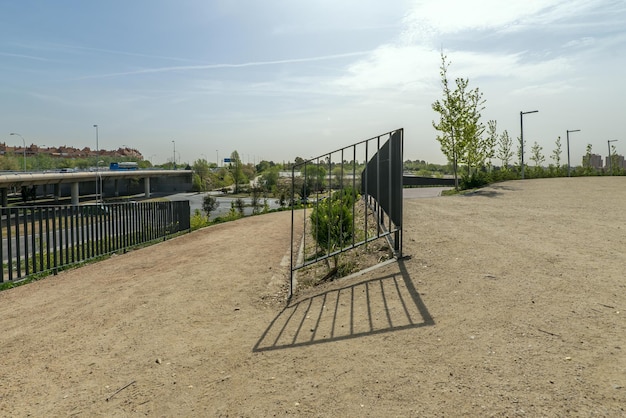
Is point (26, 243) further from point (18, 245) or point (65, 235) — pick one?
point (65, 235)

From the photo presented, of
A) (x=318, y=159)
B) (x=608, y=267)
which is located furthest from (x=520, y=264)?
(x=318, y=159)

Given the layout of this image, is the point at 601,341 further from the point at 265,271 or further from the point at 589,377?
the point at 265,271

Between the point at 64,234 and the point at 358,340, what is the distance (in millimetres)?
9123

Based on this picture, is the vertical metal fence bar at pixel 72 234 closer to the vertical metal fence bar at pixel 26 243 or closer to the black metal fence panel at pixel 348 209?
the vertical metal fence bar at pixel 26 243

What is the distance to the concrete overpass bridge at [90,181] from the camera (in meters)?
57.6

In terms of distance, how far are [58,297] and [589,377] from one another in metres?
7.79

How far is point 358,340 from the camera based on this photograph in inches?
156

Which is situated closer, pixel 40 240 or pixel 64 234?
pixel 40 240

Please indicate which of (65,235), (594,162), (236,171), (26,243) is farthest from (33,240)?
(236,171)

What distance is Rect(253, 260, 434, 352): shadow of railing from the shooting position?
4.18 metres

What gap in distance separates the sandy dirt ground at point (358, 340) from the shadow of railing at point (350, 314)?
1.0 inches

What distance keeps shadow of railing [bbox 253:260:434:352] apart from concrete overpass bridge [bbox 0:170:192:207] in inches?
2371

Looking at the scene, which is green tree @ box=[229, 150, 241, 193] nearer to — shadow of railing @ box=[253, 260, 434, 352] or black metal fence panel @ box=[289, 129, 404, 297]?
black metal fence panel @ box=[289, 129, 404, 297]

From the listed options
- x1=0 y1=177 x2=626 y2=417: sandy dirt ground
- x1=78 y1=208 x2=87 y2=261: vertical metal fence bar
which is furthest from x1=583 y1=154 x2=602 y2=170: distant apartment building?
x1=78 y1=208 x2=87 y2=261: vertical metal fence bar
